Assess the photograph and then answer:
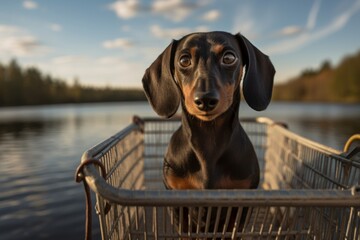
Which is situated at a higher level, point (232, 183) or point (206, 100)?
point (206, 100)

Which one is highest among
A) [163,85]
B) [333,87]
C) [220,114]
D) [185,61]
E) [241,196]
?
[333,87]

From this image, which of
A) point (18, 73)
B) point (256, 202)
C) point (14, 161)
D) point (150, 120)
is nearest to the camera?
point (256, 202)

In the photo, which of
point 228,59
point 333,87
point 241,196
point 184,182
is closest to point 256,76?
point 228,59

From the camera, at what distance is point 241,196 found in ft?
4.26

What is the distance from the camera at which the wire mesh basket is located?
1.30 m

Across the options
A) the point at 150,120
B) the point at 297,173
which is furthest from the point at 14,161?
the point at 297,173

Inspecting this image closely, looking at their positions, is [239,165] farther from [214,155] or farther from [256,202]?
[256,202]

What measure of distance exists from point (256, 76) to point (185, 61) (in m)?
0.52

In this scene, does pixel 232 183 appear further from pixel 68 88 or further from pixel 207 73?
pixel 68 88

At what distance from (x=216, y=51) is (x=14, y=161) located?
8.83 meters

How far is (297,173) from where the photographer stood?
10.5 ft

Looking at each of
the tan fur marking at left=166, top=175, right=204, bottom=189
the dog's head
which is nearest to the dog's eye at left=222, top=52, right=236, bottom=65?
the dog's head

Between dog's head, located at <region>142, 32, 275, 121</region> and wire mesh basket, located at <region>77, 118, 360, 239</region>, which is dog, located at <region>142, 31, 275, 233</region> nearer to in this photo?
dog's head, located at <region>142, 32, 275, 121</region>

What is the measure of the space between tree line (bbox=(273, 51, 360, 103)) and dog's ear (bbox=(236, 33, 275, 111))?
7317cm
